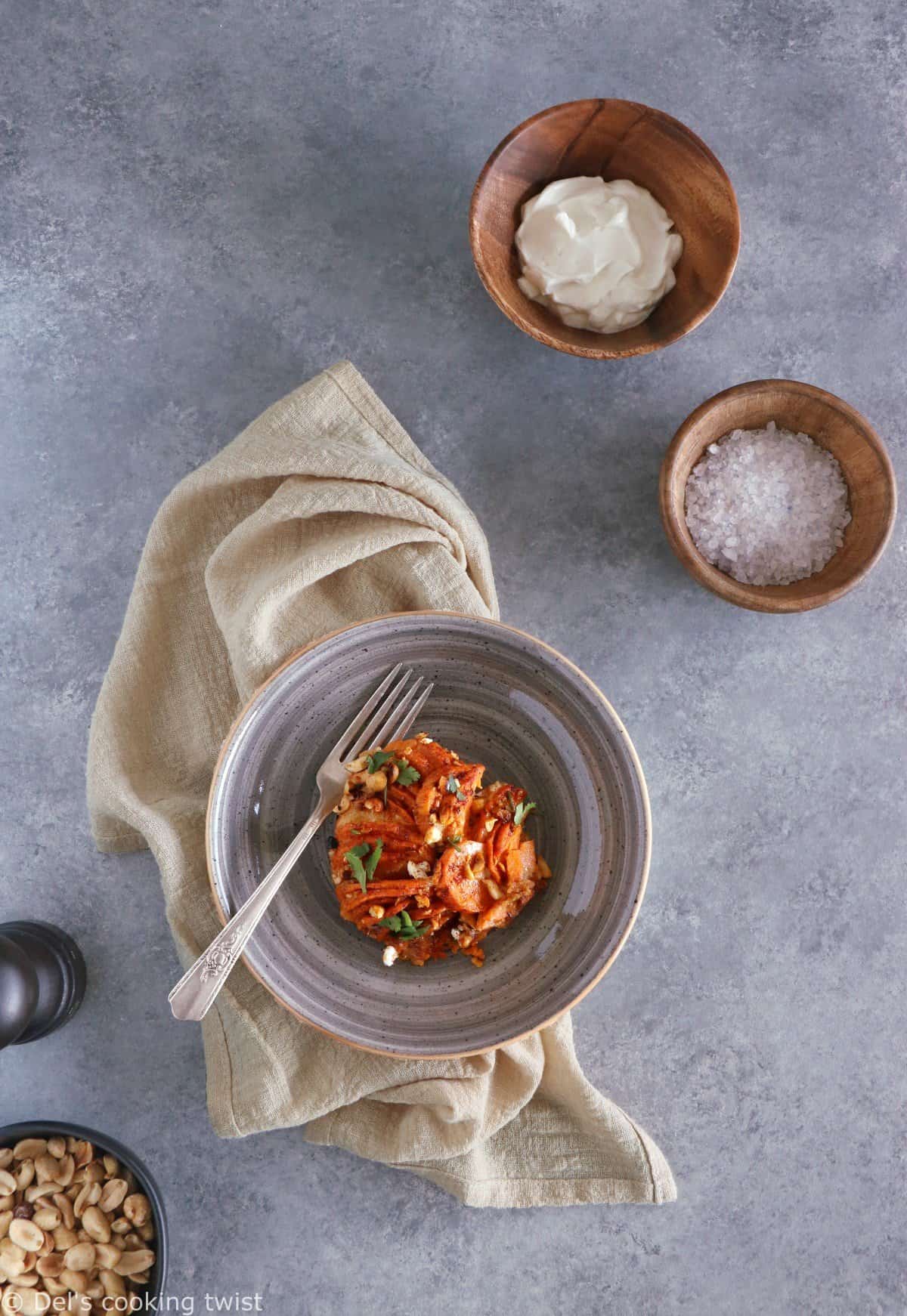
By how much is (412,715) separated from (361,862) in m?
0.38

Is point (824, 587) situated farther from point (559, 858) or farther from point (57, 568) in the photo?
point (57, 568)

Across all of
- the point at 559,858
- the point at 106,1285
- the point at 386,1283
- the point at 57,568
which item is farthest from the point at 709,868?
the point at 57,568

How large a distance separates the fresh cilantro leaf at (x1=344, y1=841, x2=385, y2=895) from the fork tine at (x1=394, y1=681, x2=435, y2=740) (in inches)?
10.9

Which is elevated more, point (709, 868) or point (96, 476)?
point (96, 476)

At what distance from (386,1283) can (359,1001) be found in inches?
33.8

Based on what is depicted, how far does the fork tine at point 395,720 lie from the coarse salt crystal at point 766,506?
84 centimetres

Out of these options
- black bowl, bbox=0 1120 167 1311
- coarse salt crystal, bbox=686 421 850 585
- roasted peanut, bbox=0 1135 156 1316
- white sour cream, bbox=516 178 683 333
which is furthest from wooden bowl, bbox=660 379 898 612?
roasted peanut, bbox=0 1135 156 1316

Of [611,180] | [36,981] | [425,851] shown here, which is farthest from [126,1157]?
[611,180]

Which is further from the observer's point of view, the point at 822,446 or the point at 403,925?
the point at 822,446

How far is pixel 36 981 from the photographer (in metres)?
2.24

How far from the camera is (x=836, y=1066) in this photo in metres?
2.54

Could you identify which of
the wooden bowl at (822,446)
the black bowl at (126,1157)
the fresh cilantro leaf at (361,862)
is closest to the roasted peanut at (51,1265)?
the black bowl at (126,1157)

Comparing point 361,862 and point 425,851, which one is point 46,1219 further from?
point 425,851

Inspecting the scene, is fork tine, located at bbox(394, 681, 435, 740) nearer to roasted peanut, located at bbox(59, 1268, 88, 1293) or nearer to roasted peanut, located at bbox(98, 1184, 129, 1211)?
roasted peanut, located at bbox(98, 1184, 129, 1211)
